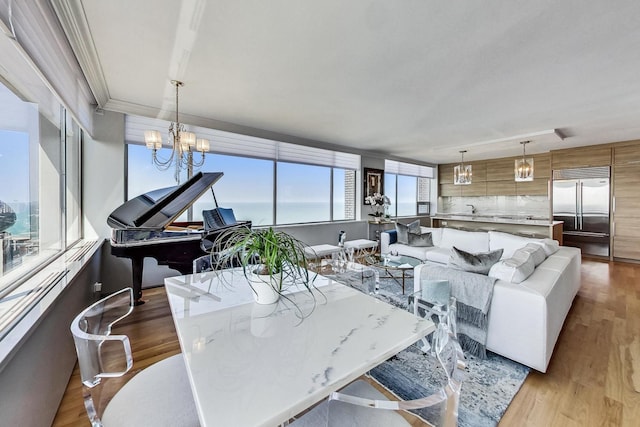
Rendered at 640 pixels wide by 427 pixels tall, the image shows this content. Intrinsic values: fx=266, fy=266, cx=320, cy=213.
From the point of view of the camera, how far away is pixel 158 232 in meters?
2.90

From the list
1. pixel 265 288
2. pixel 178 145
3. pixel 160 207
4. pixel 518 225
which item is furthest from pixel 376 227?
pixel 265 288

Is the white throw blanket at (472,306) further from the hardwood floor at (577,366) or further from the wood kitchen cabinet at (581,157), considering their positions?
the wood kitchen cabinet at (581,157)

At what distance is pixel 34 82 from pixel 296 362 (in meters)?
2.48

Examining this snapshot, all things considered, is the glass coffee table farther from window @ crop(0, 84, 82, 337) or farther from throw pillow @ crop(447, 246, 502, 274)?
window @ crop(0, 84, 82, 337)

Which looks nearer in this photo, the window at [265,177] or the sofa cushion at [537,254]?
the sofa cushion at [537,254]

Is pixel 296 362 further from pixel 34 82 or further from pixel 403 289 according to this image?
pixel 403 289

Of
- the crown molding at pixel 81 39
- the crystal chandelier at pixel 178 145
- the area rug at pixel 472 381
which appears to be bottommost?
the area rug at pixel 472 381

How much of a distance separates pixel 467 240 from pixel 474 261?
2.14m

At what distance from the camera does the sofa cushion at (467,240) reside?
4.10 meters

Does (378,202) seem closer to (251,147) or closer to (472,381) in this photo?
(251,147)

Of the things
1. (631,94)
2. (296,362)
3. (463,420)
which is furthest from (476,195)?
(296,362)

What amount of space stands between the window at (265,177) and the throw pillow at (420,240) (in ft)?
6.08

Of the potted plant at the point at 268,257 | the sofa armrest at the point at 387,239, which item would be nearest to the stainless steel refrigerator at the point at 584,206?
the sofa armrest at the point at 387,239

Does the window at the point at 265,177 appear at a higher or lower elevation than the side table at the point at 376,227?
higher
